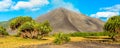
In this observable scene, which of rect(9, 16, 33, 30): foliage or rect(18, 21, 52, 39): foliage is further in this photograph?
rect(9, 16, 33, 30): foliage

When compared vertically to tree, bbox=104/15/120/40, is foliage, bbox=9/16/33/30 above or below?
above

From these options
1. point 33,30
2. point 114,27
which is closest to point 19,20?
point 33,30

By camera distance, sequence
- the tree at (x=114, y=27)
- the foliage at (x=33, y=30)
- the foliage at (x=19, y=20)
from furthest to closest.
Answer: the foliage at (x=19, y=20)
the foliage at (x=33, y=30)
the tree at (x=114, y=27)

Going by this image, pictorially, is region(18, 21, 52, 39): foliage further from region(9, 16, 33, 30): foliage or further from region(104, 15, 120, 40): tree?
region(9, 16, 33, 30): foliage

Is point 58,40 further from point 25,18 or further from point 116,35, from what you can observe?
point 25,18

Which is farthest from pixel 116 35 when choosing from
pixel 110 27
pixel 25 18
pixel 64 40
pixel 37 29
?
pixel 25 18

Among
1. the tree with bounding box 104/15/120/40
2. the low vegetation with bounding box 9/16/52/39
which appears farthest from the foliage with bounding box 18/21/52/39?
the tree with bounding box 104/15/120/40

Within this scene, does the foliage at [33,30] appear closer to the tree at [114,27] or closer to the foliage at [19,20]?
the tree at [114,27]

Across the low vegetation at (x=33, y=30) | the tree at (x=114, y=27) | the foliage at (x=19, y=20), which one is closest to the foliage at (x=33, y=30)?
the low vegetation at (x=33, y=30)

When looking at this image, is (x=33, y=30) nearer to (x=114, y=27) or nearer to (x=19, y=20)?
(x=114, y=27)

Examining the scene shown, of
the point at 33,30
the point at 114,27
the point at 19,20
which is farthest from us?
the point at 19,20

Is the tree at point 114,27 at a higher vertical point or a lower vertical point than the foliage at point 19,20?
lower

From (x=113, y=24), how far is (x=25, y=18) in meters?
60.2

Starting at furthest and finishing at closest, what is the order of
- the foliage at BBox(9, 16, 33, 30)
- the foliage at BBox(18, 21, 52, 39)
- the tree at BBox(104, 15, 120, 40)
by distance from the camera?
1. the foliage at BBox(9, 16, 33, 30)
2. the foliage at BBox(18, 21, 52, 39)
3. the tree at BBox(104, 15, 120, 40)
